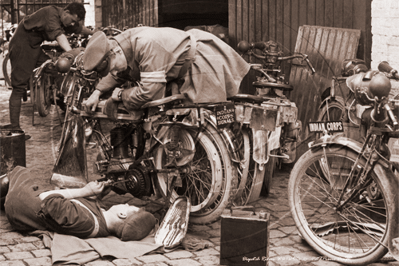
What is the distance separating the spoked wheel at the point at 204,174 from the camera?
535cm

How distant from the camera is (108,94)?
6.08 m

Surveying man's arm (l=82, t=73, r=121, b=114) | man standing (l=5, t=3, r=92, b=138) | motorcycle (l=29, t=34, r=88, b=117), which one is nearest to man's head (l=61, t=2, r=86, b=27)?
man standing (l=5, t=3, r=92, b=138)

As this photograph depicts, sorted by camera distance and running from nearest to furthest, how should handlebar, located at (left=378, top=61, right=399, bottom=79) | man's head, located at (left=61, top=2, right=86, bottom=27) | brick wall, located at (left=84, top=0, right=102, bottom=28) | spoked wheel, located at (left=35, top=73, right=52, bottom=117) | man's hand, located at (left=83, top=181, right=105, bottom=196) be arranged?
handlebar, located at (left=378, top=61, right=399, bottom=79) < man's hand, located at (left=83, top=181, right=105, bottom=196) < man's head, located at (left=61, top=2, right=86, bottom=27) < spoked wheel, located at (left=35, top=73, right=52, bottom=117) < brick wall, located at (left=84, top=0, right=102, bottom=28)

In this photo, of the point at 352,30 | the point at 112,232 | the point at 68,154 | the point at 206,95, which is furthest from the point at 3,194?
the point at 352,30

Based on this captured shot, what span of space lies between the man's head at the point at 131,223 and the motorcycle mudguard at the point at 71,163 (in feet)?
3.64

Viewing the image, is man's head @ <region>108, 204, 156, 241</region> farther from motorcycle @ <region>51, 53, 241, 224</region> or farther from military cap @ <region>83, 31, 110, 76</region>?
military cap @ <region>83, 31, 110, 76</region>

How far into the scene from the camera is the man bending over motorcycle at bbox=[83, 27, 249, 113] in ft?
17.8

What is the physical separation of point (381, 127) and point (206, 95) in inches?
68.0

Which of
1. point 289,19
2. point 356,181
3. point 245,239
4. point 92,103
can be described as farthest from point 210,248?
point 289,19

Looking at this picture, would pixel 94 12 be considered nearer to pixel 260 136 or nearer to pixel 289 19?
pixel 289 19

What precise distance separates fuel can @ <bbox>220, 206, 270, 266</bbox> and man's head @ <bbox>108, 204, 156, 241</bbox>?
2.66ft

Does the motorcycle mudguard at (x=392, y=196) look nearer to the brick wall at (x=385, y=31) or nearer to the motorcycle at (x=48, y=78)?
the brick wall at (x=385, y=31)

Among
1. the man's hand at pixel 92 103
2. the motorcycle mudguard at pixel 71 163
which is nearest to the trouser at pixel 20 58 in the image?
the motorcycle mudguard at pixel 71 163

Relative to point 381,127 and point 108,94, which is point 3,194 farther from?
point 381,127
